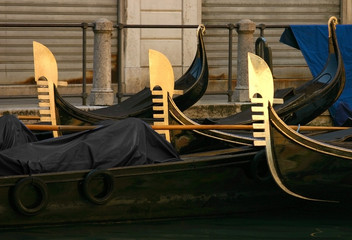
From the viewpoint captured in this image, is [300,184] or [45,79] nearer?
[300,184]

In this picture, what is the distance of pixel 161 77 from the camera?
9.80m

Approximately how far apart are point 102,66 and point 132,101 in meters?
1.25

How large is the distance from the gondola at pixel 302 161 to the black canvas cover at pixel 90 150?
2.45ft

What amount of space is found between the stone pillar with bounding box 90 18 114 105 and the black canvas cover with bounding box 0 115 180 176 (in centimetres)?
351

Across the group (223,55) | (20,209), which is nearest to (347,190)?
(20,209)

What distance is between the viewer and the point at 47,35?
15.3m

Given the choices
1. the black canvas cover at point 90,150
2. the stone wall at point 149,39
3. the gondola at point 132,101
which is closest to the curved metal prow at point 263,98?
the black canvas cover at point 90,150

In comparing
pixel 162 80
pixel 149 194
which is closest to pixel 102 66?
pixel 162 80

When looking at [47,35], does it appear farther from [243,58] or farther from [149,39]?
[243,58]

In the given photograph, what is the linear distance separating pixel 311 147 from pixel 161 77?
1.76 meters

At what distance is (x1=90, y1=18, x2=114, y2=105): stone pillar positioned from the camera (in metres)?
12.2

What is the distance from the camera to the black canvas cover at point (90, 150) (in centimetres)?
825

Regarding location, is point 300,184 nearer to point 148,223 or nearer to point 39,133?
point 148,223

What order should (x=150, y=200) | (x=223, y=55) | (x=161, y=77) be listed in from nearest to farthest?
1. (x=150, y=200)
2. (x=161, y=77)
3. (x=223, y=55)
